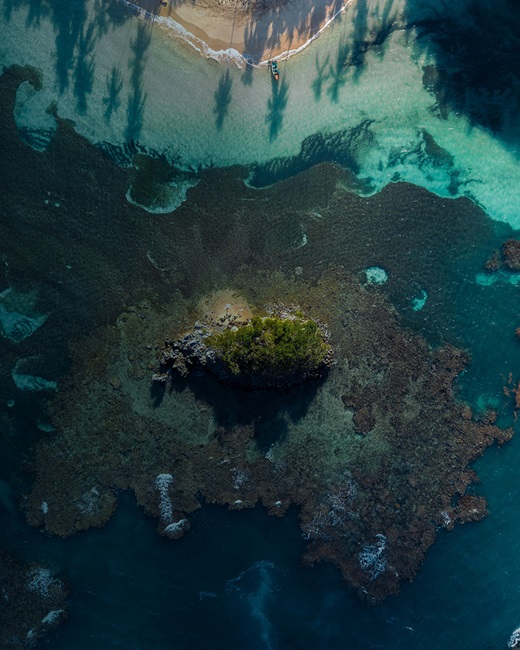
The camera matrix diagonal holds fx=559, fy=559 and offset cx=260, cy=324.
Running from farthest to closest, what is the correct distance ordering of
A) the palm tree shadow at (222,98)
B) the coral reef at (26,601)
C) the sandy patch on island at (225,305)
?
the palm tree shadow at (222,98), the sandy patch on island at (225,305), the coral reef at (26,601)

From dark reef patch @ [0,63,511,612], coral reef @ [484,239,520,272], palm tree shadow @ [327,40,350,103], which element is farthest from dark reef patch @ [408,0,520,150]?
dark reef patch @ [0,63,511,612]

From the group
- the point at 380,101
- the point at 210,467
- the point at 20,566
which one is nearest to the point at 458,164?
the point at 380,101

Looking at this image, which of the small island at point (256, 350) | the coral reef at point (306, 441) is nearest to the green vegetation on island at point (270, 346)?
the small island at point (256, 350)

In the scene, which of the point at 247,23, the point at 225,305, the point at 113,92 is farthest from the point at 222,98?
the point at 225,305

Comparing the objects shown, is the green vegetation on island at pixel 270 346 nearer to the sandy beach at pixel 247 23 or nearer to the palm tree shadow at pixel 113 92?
the palm tree shadow at pixel 113 92

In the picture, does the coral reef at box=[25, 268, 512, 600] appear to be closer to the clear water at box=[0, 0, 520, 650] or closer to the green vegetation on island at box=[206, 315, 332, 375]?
the clear water at box=[0, 0, 520, 650]

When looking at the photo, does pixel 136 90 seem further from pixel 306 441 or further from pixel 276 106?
pixel 306 441
